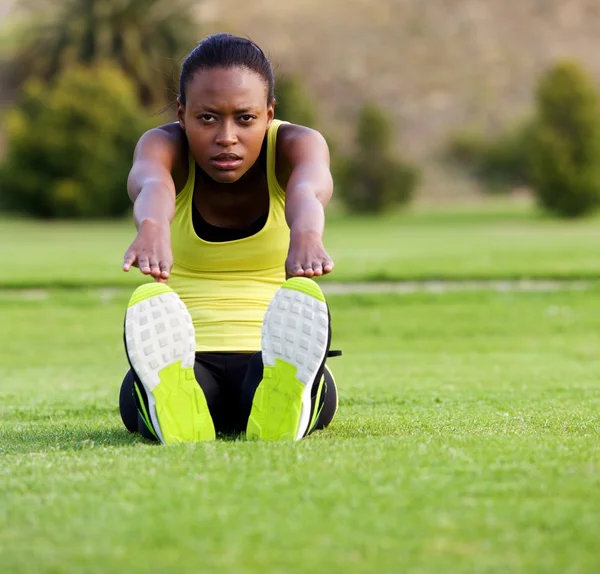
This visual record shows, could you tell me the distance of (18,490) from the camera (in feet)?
10.6

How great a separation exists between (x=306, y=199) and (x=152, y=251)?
661 millimetres

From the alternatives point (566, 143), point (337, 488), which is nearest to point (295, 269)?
point (337, 488)

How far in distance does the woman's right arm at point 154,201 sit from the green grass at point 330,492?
2.36 feet

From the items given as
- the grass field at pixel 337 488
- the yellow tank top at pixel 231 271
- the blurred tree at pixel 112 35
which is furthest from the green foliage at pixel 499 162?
the yellow tank top at pixel 231 271

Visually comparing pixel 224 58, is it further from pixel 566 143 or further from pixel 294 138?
pixel 566 143

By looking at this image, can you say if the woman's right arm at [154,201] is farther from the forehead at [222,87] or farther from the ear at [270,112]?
the ear at [270,112]

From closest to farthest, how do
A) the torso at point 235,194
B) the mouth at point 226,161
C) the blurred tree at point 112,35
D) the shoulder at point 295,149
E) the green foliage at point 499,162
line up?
the mouth at point 226,161 < the shoulder at point 295,149 < the torso at point 235,194 < the blurred tree at point 112,35 < the green foliage at point 499,162

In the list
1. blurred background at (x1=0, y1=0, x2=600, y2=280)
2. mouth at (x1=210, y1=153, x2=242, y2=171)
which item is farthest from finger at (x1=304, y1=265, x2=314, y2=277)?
blurred background at (x1=0, y1=0, x2=600, y2=280)

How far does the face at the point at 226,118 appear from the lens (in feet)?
14.4

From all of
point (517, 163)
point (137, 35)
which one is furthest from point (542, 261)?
point (517, 163)

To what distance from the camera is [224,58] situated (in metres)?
4.43

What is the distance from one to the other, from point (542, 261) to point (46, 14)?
67264 mm

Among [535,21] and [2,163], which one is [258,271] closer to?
[2,163]

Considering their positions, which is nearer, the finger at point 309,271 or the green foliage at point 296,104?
the finger at point 309,271
